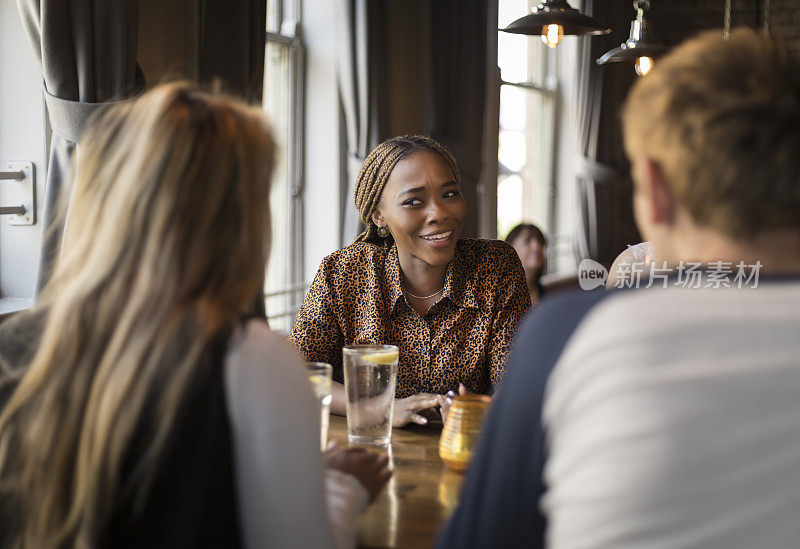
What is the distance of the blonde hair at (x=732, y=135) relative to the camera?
0.81 metres

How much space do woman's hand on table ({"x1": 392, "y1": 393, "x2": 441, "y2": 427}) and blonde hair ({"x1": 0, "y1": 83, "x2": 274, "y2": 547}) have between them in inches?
33.7

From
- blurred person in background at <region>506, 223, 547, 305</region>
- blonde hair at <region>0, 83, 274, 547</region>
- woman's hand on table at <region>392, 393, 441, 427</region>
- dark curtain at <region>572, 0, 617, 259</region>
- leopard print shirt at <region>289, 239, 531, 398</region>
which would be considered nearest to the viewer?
blonde hair at <region>0, 83, 274, 547</region>

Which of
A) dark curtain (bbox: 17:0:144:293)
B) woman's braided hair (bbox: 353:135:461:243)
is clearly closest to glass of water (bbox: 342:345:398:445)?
woman's braided hair (bbox: 353:135:461:243)

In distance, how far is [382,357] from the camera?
65.0 inches

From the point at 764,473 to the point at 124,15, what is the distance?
2139 millimetres

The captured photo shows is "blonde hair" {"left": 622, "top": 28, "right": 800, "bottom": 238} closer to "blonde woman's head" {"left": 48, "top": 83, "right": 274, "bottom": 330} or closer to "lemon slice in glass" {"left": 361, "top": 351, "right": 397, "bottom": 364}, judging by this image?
"blonde woman's head" {"left": 48, "top": 83, "right": 274, "bottom": 330}

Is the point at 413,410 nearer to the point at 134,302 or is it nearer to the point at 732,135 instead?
the point at 134,302

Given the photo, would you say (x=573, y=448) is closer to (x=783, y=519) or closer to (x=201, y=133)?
(x=783, y=519)

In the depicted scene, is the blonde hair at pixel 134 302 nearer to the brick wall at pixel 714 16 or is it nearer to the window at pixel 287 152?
the window at pixel 287 152

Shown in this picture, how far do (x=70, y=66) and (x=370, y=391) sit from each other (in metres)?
1.29

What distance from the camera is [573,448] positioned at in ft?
2.77

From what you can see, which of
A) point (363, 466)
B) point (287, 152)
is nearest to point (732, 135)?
point (363, 466)

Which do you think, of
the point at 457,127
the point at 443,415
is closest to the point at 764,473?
the point at 443,415

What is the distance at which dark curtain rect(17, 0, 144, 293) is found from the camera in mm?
2250
